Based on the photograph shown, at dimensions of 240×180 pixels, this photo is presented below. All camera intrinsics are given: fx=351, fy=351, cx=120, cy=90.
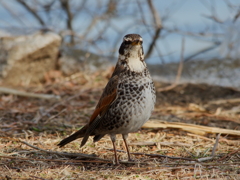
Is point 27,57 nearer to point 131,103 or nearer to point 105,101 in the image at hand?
point 105,101

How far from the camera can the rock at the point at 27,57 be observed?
794 cm

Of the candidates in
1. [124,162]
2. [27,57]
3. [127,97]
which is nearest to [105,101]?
[127,97]

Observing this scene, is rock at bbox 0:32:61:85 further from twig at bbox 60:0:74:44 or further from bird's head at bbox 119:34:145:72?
bird's head at bbox 119:34:145:72

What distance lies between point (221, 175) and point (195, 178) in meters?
0.22

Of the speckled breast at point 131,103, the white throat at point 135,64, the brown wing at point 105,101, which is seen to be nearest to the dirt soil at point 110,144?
the brown wing at point 105,101

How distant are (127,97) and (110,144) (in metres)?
1.03

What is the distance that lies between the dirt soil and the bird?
332 millimetres

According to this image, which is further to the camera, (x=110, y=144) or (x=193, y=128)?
(x=193, y=128)

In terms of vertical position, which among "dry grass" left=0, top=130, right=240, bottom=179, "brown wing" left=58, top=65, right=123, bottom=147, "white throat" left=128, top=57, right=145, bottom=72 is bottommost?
"dry grass" left=0, top=130, right=240, bottom=179

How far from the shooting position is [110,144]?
413 cm

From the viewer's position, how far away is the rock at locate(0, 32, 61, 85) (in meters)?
7.94

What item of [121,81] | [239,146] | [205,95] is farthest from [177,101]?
[121,81]

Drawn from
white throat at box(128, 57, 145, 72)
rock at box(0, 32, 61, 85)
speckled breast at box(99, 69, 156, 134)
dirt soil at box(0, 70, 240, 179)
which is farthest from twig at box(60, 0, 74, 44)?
speckled breast at box(99, 69, 156, 134)

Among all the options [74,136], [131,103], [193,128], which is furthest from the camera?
[193,128]
